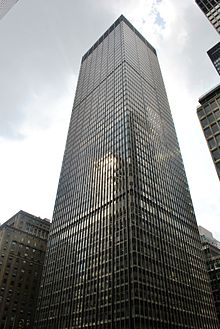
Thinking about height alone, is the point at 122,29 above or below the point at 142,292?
above

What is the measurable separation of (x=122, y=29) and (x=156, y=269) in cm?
13530

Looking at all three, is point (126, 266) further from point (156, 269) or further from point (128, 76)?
Answer: point (128, 76)

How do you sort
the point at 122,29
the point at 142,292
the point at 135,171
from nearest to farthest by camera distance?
the point at 142,292 < the point at 135,171 < the point at 122,29

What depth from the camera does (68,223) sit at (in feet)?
384

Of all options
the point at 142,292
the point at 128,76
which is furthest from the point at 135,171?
the point at 128,76

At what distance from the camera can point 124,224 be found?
89500 mm

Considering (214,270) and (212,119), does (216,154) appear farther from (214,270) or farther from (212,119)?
(214,270)

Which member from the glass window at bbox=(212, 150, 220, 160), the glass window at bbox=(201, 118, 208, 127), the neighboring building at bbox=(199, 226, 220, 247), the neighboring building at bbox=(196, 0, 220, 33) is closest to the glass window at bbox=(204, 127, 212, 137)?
the glass window at bbox=(201, 118, 208, 127)

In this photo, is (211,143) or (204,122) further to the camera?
(204,122)

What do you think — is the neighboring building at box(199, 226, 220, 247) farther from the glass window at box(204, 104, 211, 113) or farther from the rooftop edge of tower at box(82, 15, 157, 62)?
the glass window at box(204, 104, 211, 113)

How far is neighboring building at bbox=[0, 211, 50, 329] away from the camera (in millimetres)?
108000

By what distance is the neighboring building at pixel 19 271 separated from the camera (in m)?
108

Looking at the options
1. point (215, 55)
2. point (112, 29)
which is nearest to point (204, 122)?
point (215, 55)

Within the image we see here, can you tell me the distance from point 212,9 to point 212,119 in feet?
243
